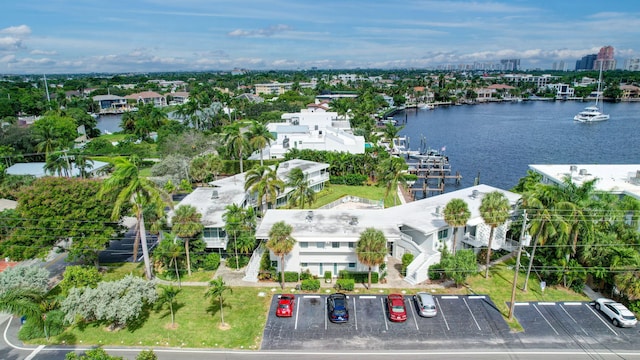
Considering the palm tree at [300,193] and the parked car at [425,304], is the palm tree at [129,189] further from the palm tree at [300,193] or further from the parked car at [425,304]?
the parked car at [425,304]

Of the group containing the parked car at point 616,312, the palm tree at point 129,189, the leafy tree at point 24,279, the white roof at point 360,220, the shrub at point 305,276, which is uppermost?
the palm tree at point 129,189

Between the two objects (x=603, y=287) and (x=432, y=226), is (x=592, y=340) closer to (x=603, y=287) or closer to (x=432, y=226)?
(x=603, y=287)

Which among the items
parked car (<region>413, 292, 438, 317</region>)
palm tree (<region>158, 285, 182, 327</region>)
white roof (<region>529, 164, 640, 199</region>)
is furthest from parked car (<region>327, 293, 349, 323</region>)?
white roof (<region>529, 164, 640, 199</region>)

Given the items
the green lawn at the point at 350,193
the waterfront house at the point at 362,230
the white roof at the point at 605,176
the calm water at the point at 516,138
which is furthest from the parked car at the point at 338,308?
the calm water at the point at 516,138

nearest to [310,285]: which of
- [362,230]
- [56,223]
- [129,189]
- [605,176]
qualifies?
[362,230]

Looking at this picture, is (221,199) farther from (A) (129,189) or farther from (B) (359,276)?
(B) (359,276)

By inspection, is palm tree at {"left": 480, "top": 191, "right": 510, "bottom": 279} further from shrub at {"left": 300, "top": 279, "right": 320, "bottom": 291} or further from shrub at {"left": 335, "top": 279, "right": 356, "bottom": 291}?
shrub at {"left": 300, "top": 279, "right": 320, "bottom": 291}
